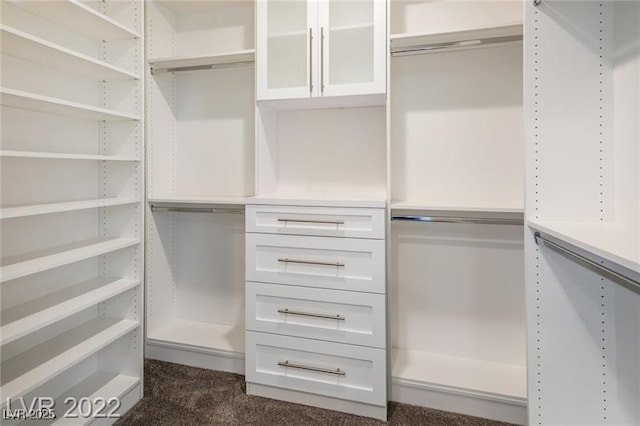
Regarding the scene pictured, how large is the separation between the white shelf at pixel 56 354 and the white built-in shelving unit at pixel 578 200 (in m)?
1.75

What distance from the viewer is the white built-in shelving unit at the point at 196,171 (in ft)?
7.14

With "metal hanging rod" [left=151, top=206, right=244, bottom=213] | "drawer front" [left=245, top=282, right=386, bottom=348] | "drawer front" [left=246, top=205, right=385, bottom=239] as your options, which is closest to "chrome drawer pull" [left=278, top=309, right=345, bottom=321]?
"drawer front" [left=245, top=282, right=386, bottom=348]

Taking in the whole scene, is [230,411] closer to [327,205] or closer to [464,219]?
[327,205]

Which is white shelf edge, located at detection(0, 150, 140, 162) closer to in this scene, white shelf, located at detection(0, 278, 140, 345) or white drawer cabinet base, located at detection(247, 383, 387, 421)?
white shelf, located at detection(0, 278, 140, 345)

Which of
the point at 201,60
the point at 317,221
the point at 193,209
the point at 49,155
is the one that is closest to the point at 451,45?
the point at 317,221

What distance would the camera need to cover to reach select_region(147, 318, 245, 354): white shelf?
6.81ft

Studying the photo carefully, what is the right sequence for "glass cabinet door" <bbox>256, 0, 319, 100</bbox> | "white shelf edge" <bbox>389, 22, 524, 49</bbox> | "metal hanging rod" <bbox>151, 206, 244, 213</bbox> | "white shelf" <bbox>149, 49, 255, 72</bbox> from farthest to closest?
"metal hanging rod" <bbox>151, 206, 244, 213</bbox> < "white shelf" <bbox>149, 49, 255, 72</bbox> < "glass cabinet door" <bbox>256, 0, 319, 100</bbox> < "white shelf edge" <bbox>389, 22, 524, 49</bbox>

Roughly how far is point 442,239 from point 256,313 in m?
1.08

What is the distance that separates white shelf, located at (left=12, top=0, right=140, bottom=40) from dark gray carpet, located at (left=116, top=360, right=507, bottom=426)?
1806mm

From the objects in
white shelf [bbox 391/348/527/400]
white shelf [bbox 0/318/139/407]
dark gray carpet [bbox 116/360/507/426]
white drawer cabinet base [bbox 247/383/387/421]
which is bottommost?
dark gray carpet [bbox 116/360/507/426]

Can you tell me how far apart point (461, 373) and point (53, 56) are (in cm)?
235

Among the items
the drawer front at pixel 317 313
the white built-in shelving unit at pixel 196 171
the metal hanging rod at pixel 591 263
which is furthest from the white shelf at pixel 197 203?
the metal hanging rod at pixel 591 263

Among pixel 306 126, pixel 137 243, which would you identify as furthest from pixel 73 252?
pixel 306 126

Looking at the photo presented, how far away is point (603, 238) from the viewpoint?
3.02 feet
